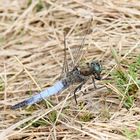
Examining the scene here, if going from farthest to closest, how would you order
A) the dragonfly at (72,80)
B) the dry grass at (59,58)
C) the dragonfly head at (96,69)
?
the dragonfly head at (96,69) < the dragonfly at (72,80) < the dry grass at (59,58)

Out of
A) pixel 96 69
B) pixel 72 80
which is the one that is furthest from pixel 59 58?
pixel 96 69

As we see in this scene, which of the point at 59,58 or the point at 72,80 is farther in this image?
the point at 59,58

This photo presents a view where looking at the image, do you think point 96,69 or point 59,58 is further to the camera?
point 59,58

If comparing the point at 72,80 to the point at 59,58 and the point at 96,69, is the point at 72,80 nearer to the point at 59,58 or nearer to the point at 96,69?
the point at 96,69

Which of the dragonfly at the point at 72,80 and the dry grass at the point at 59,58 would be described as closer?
the dry grass at the point at 59,58

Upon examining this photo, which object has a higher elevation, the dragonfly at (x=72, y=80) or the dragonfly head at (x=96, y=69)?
the dragonfly head at (x=96, y=69)

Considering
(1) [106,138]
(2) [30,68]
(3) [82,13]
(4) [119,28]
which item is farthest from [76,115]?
(3) [82,13]
